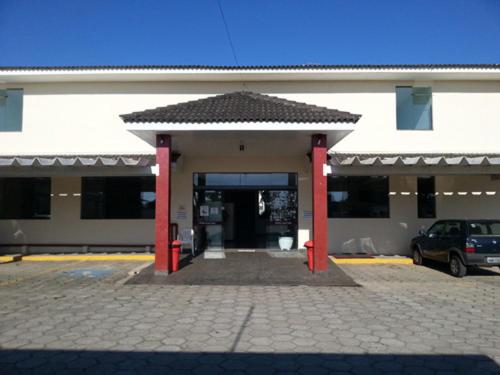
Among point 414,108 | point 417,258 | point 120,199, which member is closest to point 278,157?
point 414,108

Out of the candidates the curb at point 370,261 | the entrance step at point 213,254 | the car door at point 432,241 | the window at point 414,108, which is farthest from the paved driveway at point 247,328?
the window at point 414,108

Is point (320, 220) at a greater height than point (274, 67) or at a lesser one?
lesser

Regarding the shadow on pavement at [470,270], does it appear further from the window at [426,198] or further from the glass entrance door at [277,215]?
the glass entrance door at [277,215]

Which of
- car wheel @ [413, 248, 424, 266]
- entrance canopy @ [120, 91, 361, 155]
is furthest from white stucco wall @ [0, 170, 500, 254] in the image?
entrance canopy @ [120, 91, 361, 155]

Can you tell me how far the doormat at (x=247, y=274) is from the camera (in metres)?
8.48

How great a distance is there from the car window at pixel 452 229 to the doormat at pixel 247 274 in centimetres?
325

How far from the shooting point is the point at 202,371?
4.01 metres

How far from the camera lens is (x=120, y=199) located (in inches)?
547

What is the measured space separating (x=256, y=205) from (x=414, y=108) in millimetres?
6710

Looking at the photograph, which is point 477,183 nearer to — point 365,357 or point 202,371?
point 365,357

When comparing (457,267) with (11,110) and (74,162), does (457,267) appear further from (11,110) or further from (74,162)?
(11,110)

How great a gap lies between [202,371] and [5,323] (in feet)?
11.3

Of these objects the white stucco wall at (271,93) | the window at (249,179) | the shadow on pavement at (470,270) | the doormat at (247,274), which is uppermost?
the white stucco wall at (271,93)

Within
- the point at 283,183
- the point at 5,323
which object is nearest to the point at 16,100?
the point at 283,183
